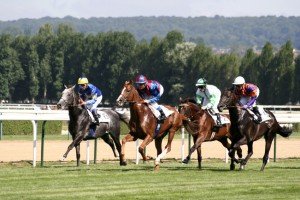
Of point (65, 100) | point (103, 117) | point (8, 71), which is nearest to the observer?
point (65, 100)

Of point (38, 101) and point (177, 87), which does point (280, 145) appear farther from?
point (38, 101)

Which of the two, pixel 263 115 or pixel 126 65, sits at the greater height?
pixel 126 65

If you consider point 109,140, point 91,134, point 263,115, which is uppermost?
point 263,115

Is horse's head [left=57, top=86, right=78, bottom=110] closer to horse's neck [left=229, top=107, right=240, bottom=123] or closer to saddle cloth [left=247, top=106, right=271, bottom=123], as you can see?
horse's neck [left=229, top=107, right=240, bottom=123]

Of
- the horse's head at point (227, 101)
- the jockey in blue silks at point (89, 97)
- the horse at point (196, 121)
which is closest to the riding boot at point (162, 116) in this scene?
the horse at point (196, 121)

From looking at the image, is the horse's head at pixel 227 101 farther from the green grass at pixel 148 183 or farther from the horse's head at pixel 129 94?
the horse's head at pixel 129 94

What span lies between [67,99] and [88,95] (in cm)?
88

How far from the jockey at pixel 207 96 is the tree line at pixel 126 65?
54.6m

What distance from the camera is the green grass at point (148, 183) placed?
44.7 ft

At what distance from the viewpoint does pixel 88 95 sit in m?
19.8

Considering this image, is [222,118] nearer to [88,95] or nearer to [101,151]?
[88,95]

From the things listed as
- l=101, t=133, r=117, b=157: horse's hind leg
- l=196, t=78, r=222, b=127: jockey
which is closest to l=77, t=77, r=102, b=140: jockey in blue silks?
l=101, t=133, r=117, b=157: horse's hind leg

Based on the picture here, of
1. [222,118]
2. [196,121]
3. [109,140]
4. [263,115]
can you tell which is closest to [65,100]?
[196,121]

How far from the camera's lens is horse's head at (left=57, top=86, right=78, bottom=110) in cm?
1891
